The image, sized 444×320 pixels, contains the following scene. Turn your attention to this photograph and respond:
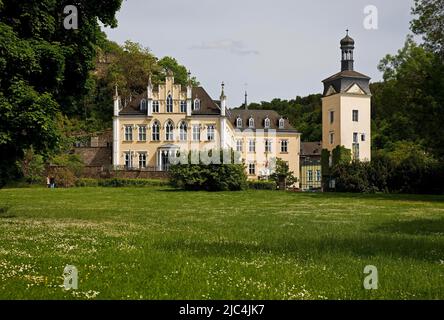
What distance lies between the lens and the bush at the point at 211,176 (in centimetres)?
5153

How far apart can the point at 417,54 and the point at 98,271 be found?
148 ft

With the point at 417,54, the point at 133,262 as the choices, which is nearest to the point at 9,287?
the point at 133,262

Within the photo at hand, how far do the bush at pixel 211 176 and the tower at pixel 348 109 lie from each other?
3102 cm

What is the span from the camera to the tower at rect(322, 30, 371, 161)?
7950cm

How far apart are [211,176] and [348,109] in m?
35.2

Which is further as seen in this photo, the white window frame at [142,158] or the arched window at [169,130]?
the white window frame at [142,158]

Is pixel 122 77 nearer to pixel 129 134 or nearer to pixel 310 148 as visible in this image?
pixel 129 134

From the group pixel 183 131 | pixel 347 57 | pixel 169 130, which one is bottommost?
pixel 183 131

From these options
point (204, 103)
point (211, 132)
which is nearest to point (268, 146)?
point (211, 132)

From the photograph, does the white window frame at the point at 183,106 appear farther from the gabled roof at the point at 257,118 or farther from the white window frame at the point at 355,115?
the white window frame at the point at 355,115

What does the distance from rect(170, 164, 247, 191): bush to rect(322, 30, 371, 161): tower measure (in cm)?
3102

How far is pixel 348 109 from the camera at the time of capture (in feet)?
263

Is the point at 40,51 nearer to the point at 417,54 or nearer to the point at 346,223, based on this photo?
the point at 346,223

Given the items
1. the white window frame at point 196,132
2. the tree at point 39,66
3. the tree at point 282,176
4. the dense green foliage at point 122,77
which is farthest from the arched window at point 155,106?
the tree at point 39,66
